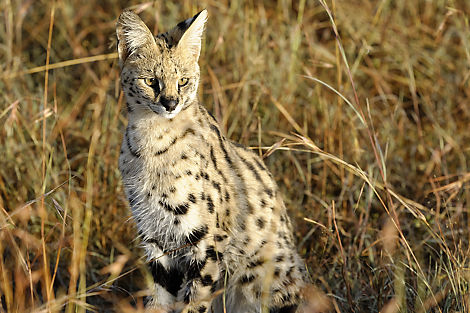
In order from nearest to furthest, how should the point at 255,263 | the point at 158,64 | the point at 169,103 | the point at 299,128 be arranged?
the point at 169,103 < the point at 158,64 < the point at 255,263 < the point at 299,128

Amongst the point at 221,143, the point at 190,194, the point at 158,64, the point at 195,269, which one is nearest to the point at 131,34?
the point at 158,64

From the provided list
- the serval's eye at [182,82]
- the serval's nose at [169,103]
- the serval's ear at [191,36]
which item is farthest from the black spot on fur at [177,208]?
the serval's ear at [191,36]

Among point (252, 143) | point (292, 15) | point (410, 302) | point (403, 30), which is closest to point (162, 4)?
point (292, 15)

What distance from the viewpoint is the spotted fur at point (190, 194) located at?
269 cm

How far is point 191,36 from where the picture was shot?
9.07 feet

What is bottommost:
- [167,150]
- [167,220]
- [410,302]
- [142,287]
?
[142,287]

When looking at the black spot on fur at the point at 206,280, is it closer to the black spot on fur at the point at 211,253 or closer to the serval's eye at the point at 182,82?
the black spot on fur at the point at 211,253

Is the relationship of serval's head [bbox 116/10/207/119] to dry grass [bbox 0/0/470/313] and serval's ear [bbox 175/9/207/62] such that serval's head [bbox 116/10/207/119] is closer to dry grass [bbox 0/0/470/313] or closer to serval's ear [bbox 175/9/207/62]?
serval's ear [bbox 175/9/207/62]

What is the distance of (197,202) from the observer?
8.77 feet

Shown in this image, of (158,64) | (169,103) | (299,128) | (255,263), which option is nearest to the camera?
(169,103)

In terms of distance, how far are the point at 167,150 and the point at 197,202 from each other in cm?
26

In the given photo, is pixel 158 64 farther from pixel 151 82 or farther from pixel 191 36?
pixel 191 36

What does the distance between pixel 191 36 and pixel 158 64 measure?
197mm

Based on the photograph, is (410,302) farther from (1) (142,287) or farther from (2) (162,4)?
(2) (162,4)
